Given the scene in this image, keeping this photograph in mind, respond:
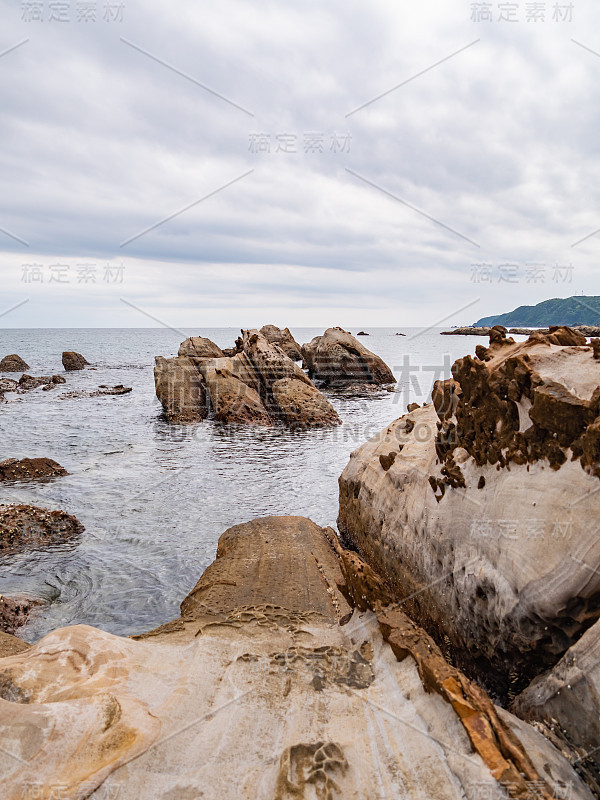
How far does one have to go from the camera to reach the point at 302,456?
1191 centimetres

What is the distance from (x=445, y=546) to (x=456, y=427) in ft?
3.16

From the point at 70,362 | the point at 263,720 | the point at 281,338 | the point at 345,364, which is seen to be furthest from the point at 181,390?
the point at 70,362

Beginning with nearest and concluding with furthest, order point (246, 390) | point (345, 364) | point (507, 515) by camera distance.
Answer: point (507, 515), point (246, 390), point (345, 364)

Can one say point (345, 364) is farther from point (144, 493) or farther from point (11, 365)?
point (11, 365)

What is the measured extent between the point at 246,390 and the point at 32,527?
10.3 metres

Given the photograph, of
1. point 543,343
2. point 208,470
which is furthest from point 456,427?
point 208,470

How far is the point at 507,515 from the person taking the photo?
3.24m

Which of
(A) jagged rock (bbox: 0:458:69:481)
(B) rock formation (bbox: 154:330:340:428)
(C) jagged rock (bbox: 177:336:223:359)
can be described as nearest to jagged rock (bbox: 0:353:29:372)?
(C) jagged rock (bbox: 177:336:223:359)

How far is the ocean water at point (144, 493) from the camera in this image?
5488 mm

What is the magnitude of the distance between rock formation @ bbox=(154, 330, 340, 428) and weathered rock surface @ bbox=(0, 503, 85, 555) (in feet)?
28.6

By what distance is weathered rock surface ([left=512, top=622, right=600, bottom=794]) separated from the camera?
232cm

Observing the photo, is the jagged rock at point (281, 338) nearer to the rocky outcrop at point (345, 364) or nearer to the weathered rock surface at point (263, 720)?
the rocky outcrop at point (345, 364)

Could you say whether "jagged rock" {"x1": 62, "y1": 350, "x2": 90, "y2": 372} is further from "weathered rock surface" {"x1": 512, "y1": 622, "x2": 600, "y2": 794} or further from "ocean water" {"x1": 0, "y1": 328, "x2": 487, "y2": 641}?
"weathered rock surface" {"x1": 512, "y1": 622, "x2": 600, "y2": 794}

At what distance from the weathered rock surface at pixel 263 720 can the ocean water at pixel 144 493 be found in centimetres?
189
